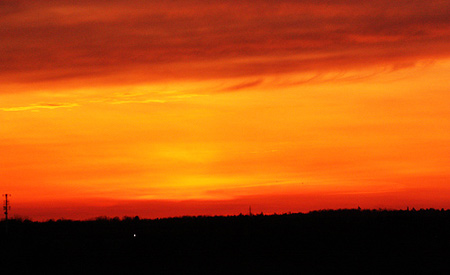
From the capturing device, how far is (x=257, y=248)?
50.1 metres

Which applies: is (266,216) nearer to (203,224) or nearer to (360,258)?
(203,224)

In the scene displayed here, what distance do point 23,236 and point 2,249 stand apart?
15198 mm

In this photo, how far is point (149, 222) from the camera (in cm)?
8806

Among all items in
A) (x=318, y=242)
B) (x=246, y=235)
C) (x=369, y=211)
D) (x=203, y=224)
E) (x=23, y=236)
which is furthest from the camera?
(x=369, y=211)

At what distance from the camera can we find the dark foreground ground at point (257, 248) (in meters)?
39.8

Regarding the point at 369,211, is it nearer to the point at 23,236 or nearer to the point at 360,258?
the point at 23,236

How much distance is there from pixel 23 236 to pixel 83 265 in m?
28.5

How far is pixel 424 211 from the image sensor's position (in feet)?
259

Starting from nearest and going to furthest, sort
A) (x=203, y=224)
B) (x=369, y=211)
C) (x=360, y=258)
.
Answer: (x=360, y=258)
(x=203, y=224)
(x=369, y=211)

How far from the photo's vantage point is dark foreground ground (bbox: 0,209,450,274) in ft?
131

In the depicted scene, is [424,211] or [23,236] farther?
[424,211]

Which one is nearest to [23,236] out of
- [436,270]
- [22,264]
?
[22,264]

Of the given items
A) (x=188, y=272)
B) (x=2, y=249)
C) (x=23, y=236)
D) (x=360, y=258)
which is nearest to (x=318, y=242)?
(x=360, y=258)

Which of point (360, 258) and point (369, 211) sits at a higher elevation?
point (369, 211)
